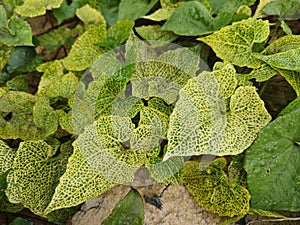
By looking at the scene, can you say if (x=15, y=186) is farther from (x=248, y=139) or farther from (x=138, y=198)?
(x=248, y=139)

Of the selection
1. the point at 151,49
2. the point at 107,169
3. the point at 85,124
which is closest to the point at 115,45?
the point at 151,49

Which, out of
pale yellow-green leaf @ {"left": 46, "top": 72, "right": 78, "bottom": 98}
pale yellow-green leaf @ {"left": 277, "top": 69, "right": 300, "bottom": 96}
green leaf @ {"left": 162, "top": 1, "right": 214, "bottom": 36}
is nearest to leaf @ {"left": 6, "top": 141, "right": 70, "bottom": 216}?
pale yellow-green leaf @ {"left": 46, "top": 72, "right": 78, "bottom": 98}

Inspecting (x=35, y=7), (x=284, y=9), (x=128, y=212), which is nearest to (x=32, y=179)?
(x=128, y=212)

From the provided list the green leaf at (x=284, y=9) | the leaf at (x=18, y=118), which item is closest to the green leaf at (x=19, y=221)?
the leaf at (x=18, y=118)

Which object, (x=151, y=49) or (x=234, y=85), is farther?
(x=151, y=49)

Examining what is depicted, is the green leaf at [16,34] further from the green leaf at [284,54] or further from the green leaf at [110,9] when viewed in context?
the green leaf at [284,54]

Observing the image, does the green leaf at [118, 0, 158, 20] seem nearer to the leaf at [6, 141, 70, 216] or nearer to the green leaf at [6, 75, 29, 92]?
the green leaf at [6, 75, 29, 92]
